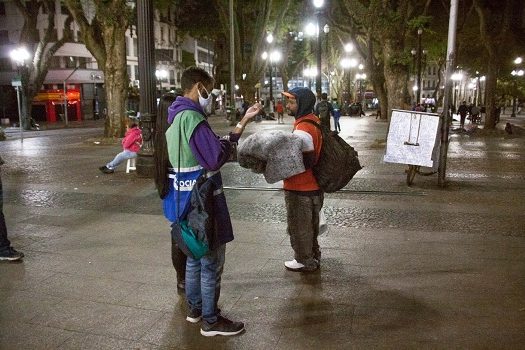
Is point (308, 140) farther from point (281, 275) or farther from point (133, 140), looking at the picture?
point (133, 140)

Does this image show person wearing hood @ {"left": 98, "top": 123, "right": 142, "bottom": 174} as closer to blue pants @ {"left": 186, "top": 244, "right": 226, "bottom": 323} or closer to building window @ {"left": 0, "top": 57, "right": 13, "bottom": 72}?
blue pants @ {"left": 186, "top": 244, "right": 226, "bottom": 323}

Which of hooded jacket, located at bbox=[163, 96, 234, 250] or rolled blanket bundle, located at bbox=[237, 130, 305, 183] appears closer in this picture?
hooded jacket, located at bbox=[163, 96, 234, 250]

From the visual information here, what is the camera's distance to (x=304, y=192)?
16.2 feet

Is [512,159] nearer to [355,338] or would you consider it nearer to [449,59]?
[449,59]

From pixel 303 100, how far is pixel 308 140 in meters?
0.42

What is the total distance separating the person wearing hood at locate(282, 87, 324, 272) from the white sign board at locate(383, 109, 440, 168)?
4775 millimetres

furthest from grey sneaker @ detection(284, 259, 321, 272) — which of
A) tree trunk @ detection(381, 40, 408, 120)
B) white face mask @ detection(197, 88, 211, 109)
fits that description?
tree trunk @ detection(381, 40, 408, 120)

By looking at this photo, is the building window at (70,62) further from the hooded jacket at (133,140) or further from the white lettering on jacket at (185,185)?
the white lettering on jacket at (185,185)

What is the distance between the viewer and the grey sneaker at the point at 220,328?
3.75 m

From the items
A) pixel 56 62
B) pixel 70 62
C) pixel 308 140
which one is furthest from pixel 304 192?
pixel 70 62

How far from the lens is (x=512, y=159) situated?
13.8 m

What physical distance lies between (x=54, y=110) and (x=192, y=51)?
29.5 m

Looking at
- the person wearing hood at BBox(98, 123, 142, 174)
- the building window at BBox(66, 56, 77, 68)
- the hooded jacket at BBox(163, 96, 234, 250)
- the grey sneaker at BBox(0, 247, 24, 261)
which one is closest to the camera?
the hooded jacket at BBox(163, 96, 234, 250)

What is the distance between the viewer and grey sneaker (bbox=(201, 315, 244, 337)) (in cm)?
375
